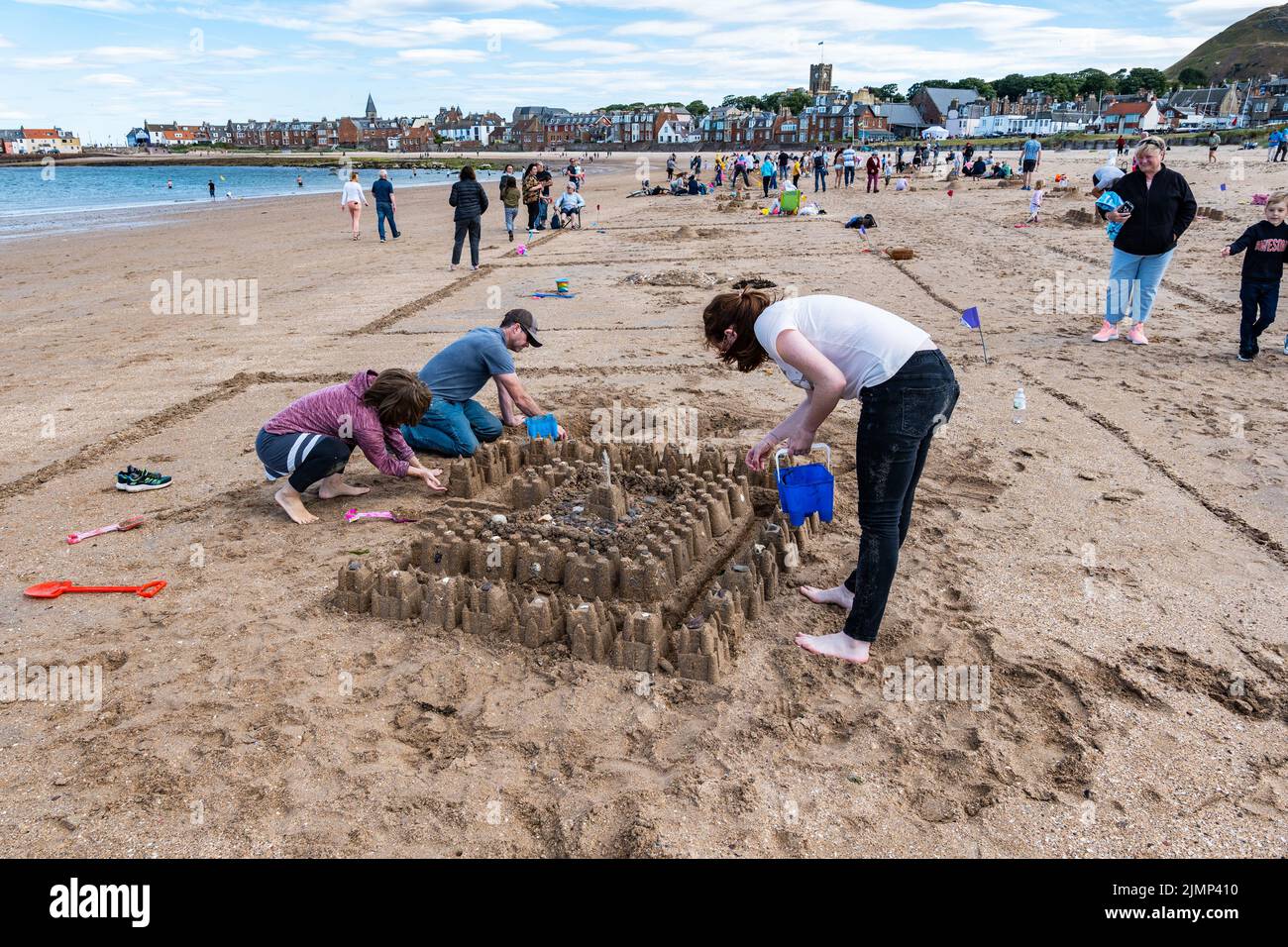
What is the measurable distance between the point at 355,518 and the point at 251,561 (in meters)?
0.73

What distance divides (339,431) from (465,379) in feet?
4.01

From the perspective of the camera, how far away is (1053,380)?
7.72 m

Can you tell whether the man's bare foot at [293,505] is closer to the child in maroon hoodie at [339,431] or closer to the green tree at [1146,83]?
the child in maroon hoodie at [339,431]

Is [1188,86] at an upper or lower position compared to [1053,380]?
upper

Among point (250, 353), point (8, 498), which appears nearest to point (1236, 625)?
point (8, 498)

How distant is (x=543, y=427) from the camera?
20.6 ft

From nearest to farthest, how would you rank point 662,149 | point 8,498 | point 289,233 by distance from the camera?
point 8,498 < point 289,233 < point 662,149

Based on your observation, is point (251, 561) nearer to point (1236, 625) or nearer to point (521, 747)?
point (521, 747)

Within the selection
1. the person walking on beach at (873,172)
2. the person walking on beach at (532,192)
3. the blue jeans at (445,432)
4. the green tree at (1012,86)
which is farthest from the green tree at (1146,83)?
the blue jeans at (445,432)

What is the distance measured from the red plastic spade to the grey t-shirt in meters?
2.34

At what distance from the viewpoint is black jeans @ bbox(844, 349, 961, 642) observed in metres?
3.21
